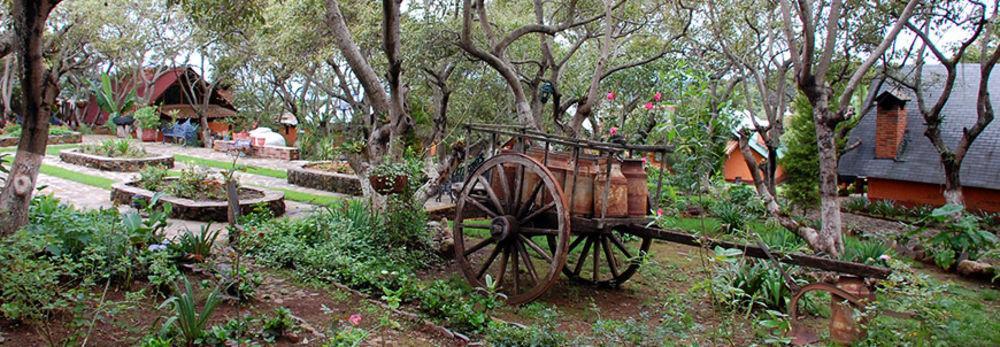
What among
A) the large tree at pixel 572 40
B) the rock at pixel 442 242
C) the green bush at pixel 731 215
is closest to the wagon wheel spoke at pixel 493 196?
the rock at pixel 442 242

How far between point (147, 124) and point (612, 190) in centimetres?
2398

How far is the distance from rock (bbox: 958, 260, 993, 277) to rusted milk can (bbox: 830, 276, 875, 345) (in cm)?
→ 578

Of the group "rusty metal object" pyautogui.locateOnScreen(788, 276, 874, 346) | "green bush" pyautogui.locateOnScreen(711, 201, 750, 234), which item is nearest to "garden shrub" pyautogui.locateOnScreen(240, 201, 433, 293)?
"rusty metal object" pyautogui.locateOnScreen(788, 276, 874, 346)

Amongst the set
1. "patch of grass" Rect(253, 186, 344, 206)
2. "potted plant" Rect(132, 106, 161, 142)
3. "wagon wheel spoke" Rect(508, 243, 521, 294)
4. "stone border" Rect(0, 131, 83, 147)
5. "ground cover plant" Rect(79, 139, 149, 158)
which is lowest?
"wagon wheel spoke" Rect(508, 243, 521, 294)

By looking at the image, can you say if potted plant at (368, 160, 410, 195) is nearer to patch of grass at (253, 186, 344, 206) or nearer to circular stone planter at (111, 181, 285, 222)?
circular stone planter at (111, 181, 285, 222)

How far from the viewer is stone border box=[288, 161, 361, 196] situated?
1316 centimetres

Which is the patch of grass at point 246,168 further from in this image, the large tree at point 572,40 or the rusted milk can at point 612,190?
the rusted milk can at point 612,190

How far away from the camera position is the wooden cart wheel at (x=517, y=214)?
5.95m

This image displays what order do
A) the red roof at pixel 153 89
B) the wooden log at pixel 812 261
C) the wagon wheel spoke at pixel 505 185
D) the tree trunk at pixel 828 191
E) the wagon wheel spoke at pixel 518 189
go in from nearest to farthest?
the wooden log at pixel 812 261 < the wagon wheel spoke at pixel 518 189 < the wagon wheel spoke at pixel 505 185 < the tree trunk at pixel 828 191 < the red roof at pixel 153 89

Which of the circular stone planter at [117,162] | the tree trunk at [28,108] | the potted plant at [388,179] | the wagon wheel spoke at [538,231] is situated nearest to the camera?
the tree trunk at [28,108]

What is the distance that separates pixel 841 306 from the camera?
187 inches

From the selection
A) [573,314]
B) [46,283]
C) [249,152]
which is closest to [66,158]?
[249,152]

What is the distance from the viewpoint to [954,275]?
9.36 metres

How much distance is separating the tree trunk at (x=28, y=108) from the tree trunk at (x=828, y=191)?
8762mm
